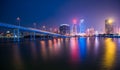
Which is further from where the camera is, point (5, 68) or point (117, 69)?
point (5, 68)

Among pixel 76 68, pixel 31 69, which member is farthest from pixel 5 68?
pixel 76 68

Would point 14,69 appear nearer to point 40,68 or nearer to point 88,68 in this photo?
point 40,68

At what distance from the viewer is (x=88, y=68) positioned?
1371 cm

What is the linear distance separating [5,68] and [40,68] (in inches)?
120

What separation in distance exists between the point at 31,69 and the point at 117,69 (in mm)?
6979

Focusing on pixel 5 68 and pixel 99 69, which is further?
pixel 5 68

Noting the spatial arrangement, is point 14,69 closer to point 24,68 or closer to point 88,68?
point 24,68

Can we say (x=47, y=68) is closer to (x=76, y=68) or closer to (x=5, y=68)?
(x=76, y=68)

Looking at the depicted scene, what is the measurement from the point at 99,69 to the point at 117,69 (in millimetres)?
1437

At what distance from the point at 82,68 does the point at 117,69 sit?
279 cm

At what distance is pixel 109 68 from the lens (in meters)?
13.6

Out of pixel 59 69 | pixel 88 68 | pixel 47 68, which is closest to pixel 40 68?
pixel 47 68

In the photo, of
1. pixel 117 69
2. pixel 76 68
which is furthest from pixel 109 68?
pixel 76 68

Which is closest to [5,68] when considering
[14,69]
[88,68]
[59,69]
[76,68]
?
[14,69]
